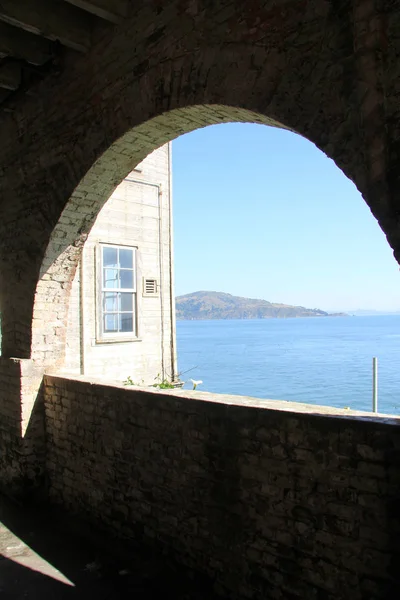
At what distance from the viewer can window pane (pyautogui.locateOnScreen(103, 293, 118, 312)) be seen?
769cm

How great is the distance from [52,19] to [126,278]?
4.40 meters

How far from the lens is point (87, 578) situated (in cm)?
359

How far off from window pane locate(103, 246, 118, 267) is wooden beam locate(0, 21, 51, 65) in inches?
134

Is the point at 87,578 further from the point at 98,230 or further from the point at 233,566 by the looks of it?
the point at 98,230

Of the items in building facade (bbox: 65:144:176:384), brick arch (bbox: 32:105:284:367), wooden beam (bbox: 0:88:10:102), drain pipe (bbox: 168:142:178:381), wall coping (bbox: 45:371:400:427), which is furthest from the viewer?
drain pipe (bbox: 168:142:178:381)

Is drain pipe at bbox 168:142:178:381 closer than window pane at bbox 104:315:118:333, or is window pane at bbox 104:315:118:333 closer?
window pane at bbox 104:315:118:333

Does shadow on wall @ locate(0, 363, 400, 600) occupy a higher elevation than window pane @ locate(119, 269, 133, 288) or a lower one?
lower

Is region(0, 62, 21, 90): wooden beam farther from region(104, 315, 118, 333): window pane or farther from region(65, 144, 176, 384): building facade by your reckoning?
region(104, 315, 118, 333): window pane

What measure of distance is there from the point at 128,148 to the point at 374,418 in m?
2.96

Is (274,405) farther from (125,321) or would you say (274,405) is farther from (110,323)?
(125,321)

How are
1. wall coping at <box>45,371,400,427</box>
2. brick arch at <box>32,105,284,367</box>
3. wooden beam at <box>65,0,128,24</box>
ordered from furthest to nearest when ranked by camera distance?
wooden beam at <box>65,0,128,24</box>
brick arch at <box>32,105,284,367</box>
wall coping at <box>45,371,400,427</box>

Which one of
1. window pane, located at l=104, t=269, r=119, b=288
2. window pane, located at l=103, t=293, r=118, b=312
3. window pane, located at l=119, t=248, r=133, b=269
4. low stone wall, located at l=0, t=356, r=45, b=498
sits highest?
window pane, located at l=119, t=248, r=133, b=269

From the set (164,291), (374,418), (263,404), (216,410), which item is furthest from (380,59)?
(164,291)

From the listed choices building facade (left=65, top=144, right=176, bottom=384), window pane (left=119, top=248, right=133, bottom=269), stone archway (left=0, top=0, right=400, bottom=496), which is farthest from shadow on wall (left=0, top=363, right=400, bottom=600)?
window pane (left=119, top=248, right=133, bottom=269)
